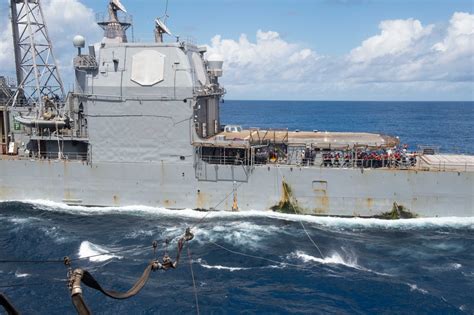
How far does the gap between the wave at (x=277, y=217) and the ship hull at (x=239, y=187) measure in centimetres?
32

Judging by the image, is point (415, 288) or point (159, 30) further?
point (159, 30)

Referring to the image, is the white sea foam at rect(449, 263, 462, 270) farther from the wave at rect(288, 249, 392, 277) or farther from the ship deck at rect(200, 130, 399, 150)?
the ship deck at rect(200, 130, 399, 150)

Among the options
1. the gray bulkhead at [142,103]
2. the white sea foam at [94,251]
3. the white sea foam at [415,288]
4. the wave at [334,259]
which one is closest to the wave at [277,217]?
the gray bulkhead at [142,103]

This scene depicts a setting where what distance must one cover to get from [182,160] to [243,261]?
366 inches

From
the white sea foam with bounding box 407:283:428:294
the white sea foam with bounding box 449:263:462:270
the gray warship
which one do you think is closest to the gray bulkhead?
the gray warship

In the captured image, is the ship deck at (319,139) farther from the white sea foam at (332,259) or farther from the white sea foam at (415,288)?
the white sea foam at (415,288)

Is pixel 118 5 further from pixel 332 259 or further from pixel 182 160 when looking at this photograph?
pixel 332 259

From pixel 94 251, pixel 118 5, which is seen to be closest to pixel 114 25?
pixel 118 5

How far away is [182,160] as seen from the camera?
99.3ft

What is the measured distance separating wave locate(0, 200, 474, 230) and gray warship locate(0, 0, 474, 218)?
0.36 metres

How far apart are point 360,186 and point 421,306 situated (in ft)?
35.3

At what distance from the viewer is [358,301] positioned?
63.2 ft

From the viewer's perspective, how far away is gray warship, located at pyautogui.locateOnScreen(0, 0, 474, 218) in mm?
28594

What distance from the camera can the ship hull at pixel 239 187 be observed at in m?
28.2
